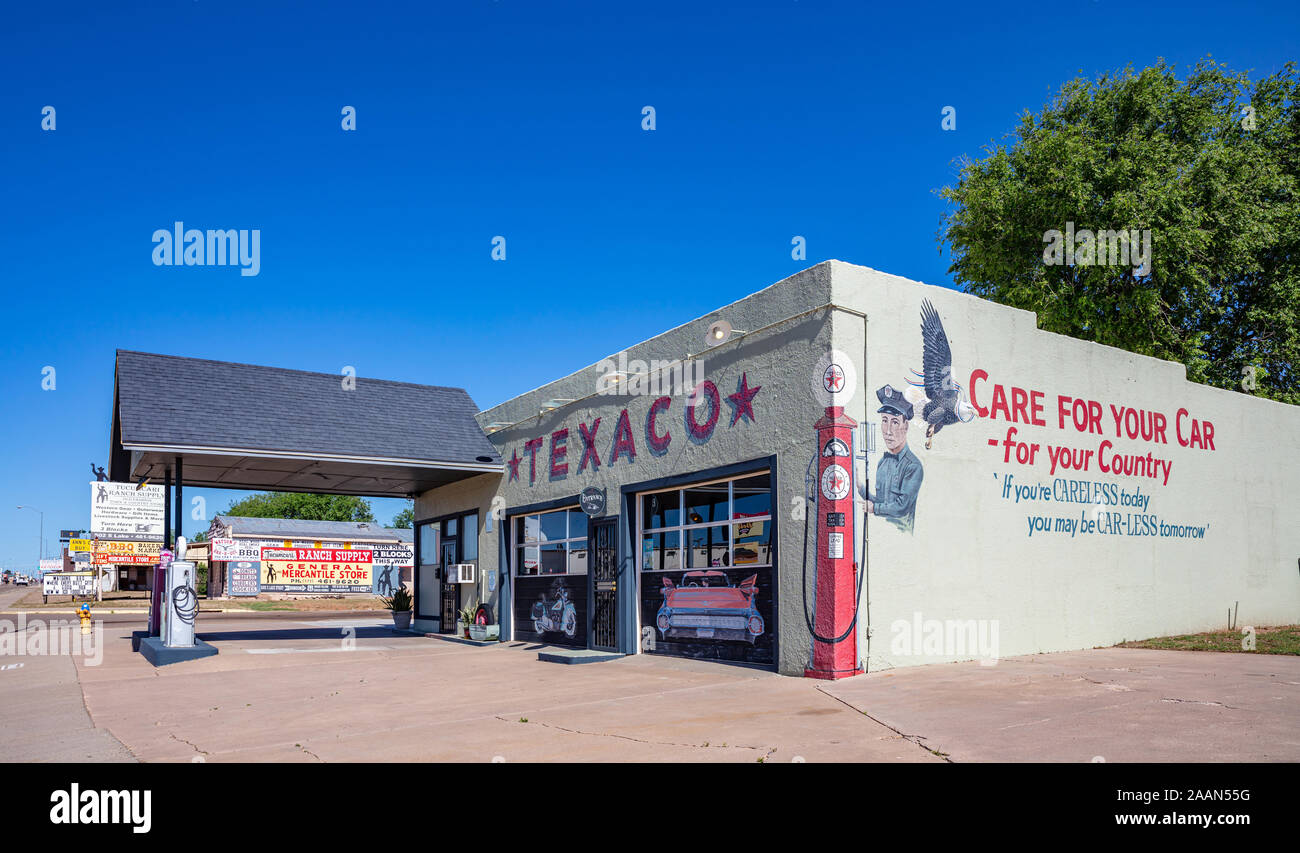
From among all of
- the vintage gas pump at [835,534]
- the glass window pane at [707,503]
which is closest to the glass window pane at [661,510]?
the glass window pane at [707,503]

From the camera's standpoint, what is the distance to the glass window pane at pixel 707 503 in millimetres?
14594

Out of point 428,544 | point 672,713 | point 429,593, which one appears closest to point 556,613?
point 429,593

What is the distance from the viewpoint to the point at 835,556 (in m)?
11.8

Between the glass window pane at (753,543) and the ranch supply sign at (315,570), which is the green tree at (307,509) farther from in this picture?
the glass window pane at (753,543)

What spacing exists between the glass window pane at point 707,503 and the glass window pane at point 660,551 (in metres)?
0.50

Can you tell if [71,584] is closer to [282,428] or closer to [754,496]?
[282,428]

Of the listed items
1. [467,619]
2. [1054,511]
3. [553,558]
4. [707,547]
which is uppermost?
[1054,511]

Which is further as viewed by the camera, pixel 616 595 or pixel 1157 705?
pixel 616 595

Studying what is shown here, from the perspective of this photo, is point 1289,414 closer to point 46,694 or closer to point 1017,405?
point 1017,405

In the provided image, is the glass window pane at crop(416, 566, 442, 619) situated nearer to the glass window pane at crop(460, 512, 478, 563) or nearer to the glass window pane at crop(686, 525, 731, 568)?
the glass window pane at crop(460, 512, 478, 563)

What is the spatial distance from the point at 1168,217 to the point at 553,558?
1851cm

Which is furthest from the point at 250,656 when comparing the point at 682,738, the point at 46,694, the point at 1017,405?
the point at 1017,405
